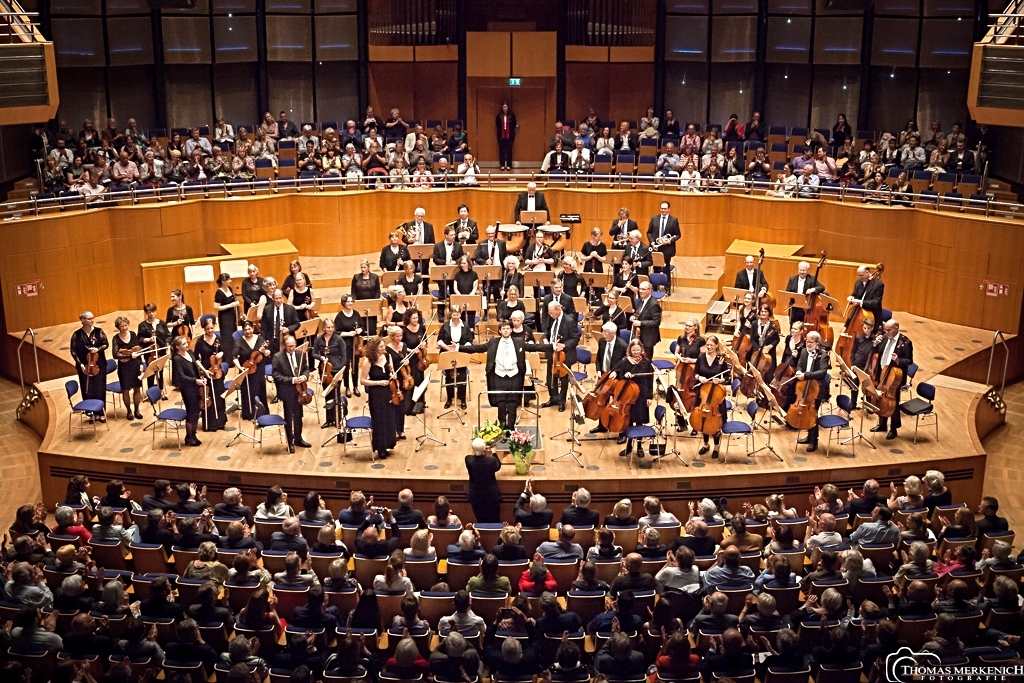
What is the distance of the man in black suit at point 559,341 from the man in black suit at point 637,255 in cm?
206

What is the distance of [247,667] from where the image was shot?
28.5ft

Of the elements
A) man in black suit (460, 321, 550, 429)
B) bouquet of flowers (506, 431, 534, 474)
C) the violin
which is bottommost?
bouquet of flowers (506, 431, 534, 474)

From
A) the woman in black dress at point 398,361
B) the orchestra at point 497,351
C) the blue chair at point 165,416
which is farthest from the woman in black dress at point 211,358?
the woman in black dress at point 398,361

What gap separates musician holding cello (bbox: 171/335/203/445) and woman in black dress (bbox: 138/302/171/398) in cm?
85

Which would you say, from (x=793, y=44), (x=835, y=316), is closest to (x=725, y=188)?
(x=835, y=316)

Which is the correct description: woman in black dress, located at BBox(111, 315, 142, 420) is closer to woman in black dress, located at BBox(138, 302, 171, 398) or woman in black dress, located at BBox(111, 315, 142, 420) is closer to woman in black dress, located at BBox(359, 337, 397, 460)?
woman in black dress, located at BBox(138, 302, 171, 398)

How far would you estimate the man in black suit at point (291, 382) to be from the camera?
13492mm

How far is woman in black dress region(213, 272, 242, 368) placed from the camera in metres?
15.6

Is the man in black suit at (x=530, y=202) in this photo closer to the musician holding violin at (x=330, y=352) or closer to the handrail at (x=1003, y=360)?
the musician holding violin at (x=330, y=352)

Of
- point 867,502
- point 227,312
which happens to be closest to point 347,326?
point 227,312

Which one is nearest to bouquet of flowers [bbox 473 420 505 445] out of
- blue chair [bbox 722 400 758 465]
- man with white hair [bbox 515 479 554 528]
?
man with white hair [bbox 515 479 554 528]

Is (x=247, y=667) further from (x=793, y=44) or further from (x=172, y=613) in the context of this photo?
(x=793, y=44)

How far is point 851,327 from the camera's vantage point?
15.5 m

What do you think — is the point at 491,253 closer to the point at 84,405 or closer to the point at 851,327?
the point at 851,327
